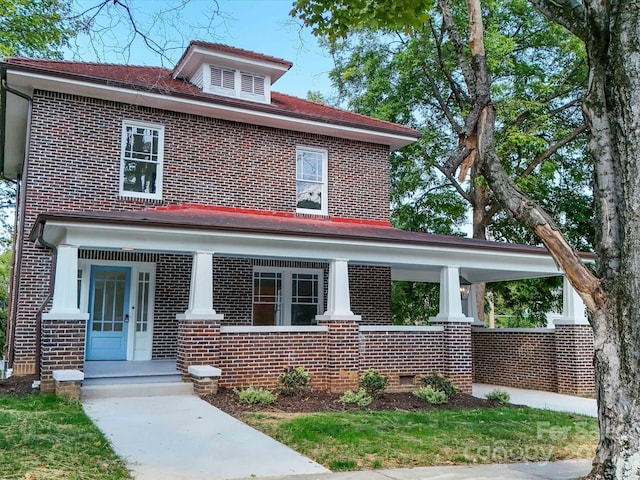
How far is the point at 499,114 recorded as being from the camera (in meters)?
20.1

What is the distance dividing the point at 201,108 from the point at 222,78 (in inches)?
68.1

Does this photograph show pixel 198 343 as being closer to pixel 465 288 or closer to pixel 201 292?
pixel 201 292

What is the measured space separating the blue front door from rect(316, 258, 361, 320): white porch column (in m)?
4.51

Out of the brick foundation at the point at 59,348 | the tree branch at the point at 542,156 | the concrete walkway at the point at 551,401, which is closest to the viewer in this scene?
the brick foundation at the point at 59,348

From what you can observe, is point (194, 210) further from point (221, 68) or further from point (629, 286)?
point (629, 286)

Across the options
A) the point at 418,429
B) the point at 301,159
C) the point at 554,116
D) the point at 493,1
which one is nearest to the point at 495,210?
the point at 554,116

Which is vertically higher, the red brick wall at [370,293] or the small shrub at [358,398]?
the red brick wall at [370,293]

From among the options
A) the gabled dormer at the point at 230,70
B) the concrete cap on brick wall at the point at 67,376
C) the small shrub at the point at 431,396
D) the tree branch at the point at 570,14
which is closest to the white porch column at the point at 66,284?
the concrete cap on brick wall at the point at 67,376

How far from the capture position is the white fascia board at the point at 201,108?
1228 cm

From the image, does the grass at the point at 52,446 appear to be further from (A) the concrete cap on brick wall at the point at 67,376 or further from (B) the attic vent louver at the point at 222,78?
(B) the attic vent louver at the point at 222,78

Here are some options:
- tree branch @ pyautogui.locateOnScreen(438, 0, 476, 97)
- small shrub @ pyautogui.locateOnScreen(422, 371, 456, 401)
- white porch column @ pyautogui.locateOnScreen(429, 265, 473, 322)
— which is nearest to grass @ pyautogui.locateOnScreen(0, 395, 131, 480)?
tree branch @ pyautogui.locateOnScreen(438, 0, 476, 97)

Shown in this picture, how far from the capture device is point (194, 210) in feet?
→ 44.1

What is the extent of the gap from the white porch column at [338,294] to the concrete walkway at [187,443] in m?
3.40

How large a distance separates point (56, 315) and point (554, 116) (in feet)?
62.5
